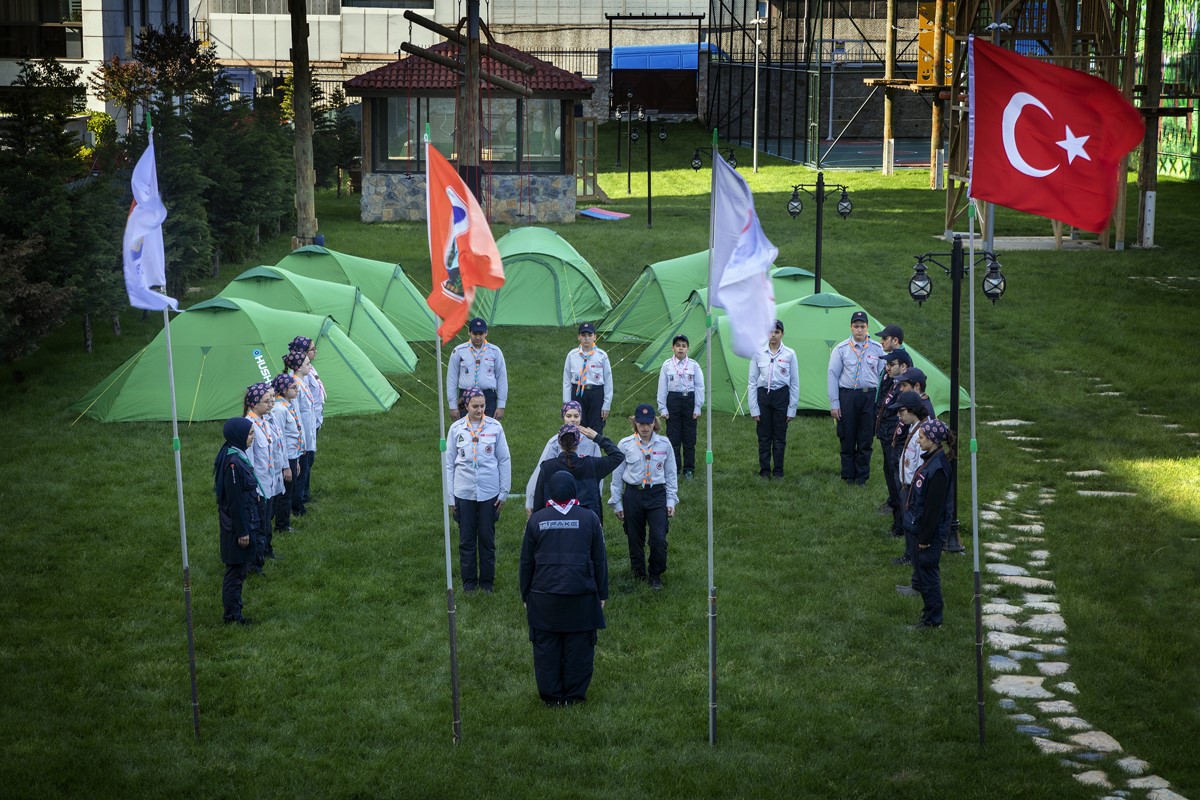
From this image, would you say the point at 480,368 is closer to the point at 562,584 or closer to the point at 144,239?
the point at 144,239

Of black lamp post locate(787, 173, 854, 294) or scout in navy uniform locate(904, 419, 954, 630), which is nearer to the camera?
scout in navy uniform locate(904, 419, 954, 630)

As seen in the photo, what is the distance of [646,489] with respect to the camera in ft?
36.5

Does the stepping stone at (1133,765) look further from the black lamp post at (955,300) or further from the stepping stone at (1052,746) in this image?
the black lamp post at (955,300)

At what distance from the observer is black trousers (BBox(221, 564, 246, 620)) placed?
1048cm

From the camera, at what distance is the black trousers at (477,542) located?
1091 centimetres

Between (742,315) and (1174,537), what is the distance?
6.39 meters

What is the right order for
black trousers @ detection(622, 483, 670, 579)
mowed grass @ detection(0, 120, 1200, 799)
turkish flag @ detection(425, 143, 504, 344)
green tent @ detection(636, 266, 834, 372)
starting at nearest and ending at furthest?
mowed grass @ detection(0, 120, 1200, 799) → turkish flag @ detection(425, 143, 504, 344) → black trousers @ detection(622, 483, 670, 579) → green tent @ detection(636, 266, 834, 372)

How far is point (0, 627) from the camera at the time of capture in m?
10.4

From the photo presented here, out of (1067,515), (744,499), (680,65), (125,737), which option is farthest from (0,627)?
(680,65)

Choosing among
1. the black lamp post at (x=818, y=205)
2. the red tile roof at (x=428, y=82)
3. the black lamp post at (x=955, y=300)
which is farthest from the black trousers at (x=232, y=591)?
the red tile roof at (x=428, y=82)

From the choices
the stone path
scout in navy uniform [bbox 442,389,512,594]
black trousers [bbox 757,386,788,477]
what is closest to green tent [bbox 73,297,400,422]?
black trousers [bbox 757,386,788,477]

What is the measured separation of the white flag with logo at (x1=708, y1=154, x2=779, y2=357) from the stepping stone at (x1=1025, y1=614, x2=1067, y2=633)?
3923mm

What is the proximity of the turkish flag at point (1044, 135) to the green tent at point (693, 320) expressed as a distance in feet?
31.2

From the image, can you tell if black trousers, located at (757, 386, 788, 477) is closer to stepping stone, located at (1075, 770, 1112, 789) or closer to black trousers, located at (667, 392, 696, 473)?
black trousers, located at (667, 392, 696, 473)
